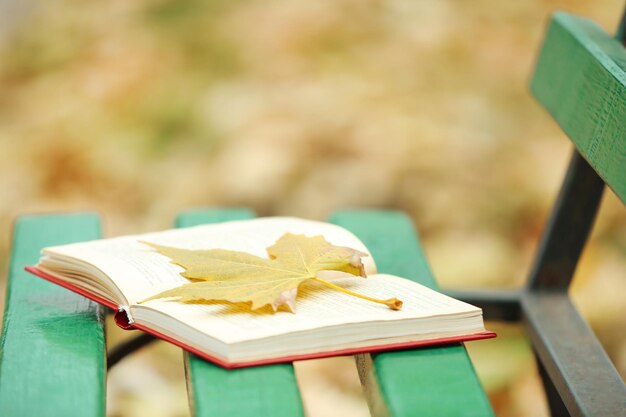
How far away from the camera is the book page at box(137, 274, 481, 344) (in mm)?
980

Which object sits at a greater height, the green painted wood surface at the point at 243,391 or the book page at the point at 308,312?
the book page at the point at 308,312

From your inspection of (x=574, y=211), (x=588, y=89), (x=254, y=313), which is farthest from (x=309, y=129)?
(x=254, y=313)

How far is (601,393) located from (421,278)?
0.97 feet

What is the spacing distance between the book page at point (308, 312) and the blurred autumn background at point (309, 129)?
1247 mm

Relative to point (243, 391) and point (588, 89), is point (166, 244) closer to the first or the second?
point (243, 391)

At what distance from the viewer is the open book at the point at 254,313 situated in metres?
0.98

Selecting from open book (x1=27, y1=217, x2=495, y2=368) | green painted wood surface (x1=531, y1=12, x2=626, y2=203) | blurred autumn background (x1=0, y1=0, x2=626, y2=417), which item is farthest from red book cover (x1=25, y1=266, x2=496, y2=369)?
blurred autumn background (x1=0, y1=0, x2=626, y2=417)

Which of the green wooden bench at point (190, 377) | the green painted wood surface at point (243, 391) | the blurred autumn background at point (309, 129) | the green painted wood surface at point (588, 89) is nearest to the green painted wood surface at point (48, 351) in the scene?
the green wooden bench at point (190, 377)

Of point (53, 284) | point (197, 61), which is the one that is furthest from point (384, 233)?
point (197, 61)

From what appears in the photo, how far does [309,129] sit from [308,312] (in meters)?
2.21

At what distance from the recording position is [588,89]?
1.36 meters

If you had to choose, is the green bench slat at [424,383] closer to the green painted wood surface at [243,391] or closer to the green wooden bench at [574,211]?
the green painted wood surface at [243,391]

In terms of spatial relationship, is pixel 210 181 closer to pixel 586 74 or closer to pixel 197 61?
pixel 197 61

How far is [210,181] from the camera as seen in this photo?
301 centimetres
